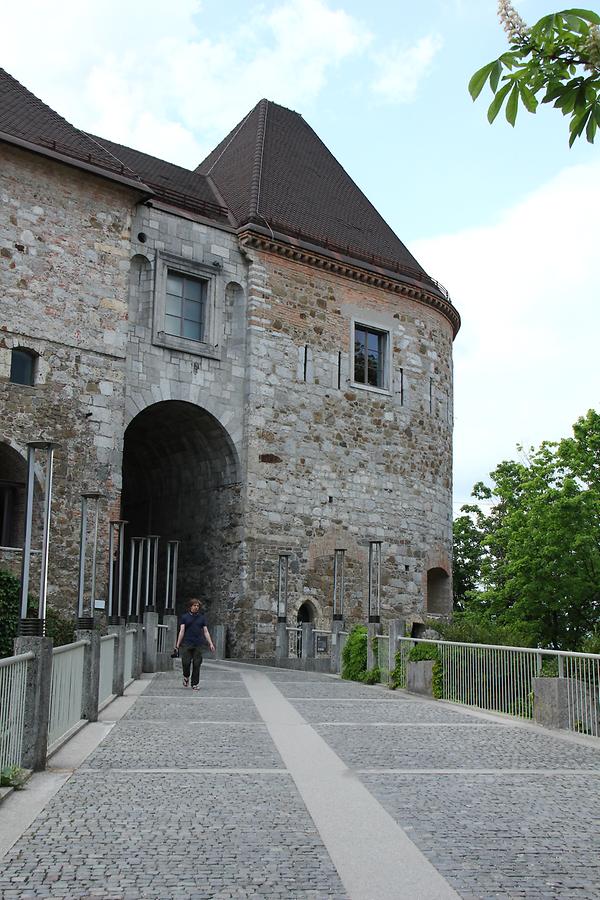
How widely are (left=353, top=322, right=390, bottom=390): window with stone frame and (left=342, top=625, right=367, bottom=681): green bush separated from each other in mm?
12181

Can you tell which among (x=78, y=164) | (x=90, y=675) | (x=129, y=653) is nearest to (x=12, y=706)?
(x=90, y=675)

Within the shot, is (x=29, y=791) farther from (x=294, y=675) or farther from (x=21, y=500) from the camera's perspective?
(x=21, y=500)

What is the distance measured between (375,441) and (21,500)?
461 inches

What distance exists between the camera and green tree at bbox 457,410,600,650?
33.9 metres

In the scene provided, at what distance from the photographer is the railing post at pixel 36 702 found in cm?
786

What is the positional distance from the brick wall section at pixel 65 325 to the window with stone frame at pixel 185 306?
2.03 metres

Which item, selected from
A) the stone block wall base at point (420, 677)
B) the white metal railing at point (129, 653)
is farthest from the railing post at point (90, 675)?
the stone block wall base at point (420, 677)

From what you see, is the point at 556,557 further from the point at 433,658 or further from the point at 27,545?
the point at 27,545

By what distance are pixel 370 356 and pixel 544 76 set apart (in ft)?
93.2

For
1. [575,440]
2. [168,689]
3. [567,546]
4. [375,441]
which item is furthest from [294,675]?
[575,440]

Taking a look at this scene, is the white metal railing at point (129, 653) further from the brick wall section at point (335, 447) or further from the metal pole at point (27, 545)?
the brick wall section at point (335, 447)

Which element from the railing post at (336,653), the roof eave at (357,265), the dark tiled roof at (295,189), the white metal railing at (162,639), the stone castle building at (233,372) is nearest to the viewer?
the railing post at (336,653)

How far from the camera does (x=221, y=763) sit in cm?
864

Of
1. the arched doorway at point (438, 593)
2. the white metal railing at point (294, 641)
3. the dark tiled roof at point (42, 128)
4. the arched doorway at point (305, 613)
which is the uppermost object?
the dark tiled roof at point (42, 128)
